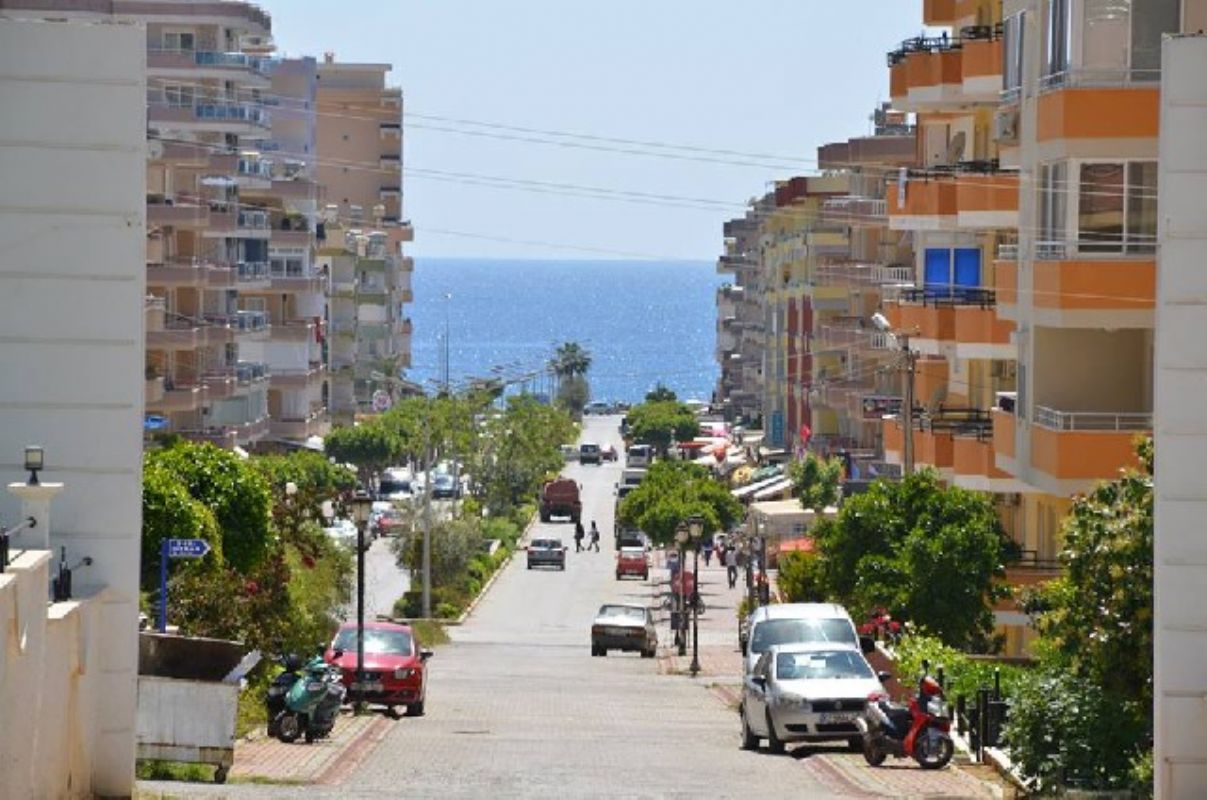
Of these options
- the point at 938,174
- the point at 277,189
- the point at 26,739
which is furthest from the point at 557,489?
the point at 26,739

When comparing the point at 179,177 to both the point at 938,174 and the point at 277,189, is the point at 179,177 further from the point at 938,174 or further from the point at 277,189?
the point at 938,174

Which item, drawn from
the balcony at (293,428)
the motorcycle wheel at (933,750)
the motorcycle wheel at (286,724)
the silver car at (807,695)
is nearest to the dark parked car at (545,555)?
the balcony at (293,428)

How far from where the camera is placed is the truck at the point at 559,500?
400 ft

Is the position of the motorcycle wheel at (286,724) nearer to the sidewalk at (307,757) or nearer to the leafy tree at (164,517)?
the sidewalk at (307,757)

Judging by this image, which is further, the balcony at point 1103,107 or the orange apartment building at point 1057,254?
the orange apartment building at point 1057,254

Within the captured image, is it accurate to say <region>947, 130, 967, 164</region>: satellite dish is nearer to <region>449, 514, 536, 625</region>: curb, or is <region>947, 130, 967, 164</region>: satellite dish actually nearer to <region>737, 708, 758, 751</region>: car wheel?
<region>737, 708, 758, 751</region>: car wheel

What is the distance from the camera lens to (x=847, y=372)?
102 m

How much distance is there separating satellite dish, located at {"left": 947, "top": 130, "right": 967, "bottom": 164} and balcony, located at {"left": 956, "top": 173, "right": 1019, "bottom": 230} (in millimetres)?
6039

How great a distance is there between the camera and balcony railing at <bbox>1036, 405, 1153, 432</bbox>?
113 feet

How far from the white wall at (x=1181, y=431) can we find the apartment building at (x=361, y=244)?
11943 cm

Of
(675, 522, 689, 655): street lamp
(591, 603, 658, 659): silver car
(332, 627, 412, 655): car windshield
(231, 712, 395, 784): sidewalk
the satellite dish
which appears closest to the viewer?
(231, 712, 395, 784): sidewalk

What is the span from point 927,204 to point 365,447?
8262cm

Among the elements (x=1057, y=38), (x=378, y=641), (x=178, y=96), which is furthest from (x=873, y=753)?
(x=178, y=96)

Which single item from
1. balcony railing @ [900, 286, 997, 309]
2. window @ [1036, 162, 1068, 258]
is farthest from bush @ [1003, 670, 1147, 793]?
balcony railing @ [900, 286, 997, 309]
